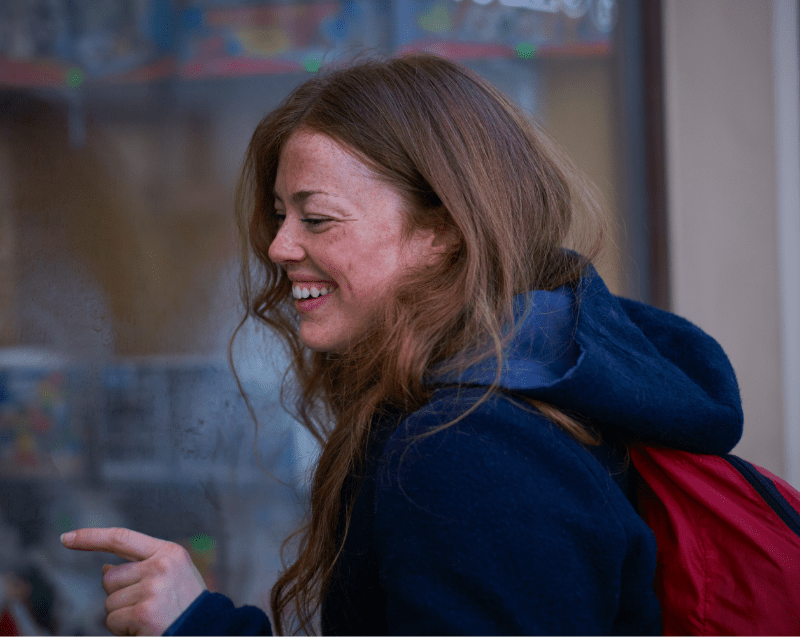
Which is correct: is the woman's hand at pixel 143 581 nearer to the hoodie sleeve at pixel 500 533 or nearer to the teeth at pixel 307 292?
the hoodie sleeve at pixel 500 533

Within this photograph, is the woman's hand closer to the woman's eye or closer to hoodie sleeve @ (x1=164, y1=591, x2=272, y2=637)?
hoodie sleeve @ (x1=164, y1=591, x2=272, y2=637)

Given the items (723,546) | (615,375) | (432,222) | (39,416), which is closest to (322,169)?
(432,222)

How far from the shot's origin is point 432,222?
1.05 m

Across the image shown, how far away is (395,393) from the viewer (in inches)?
36.8

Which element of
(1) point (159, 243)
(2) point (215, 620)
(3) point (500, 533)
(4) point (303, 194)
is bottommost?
(2) point (215, 620)

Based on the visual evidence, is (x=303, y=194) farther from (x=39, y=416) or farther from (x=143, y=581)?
(x=39, y=416)

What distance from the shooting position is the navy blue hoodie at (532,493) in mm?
694

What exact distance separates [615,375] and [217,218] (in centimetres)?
131

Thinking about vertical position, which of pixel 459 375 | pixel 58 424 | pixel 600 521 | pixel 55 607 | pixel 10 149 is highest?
pixel 10 149

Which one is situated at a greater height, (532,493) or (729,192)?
(729,192)

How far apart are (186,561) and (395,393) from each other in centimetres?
39

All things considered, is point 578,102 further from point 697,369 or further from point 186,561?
point 186,561

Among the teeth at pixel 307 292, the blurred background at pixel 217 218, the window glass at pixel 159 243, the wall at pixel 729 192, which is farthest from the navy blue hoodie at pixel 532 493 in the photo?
the wall at pixel 729 192

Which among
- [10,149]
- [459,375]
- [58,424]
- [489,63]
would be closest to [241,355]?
[58,424]
